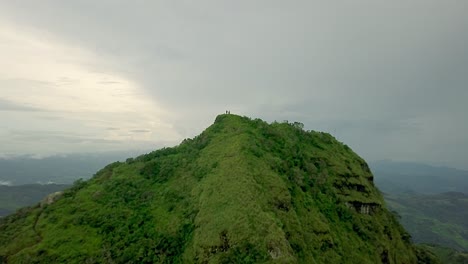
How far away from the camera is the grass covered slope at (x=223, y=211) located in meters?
47.6

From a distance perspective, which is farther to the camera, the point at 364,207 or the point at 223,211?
the point at 364,207

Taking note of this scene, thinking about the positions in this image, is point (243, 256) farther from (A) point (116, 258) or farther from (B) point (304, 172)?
(B) point (304, 172)

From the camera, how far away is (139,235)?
52.5 meters

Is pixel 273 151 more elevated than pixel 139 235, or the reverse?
pixel 273 151

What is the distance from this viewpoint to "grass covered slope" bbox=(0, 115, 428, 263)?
47.6 meters

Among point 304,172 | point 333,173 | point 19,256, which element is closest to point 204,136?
point 304,172

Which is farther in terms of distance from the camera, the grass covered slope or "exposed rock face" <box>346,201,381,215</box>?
"exposed rock face" <box>346,201,381,215</box>

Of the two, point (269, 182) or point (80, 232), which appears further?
point (269, 182)

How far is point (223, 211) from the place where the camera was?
Result: 162 ft

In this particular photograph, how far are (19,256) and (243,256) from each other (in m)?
30.4

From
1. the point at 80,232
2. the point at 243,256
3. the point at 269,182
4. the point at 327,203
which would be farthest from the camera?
the point at 327,203

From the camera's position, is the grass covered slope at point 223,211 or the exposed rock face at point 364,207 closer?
the grass covered slope at point 223,211

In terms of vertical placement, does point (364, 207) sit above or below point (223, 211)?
below

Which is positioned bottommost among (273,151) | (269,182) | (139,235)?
(139,235)
